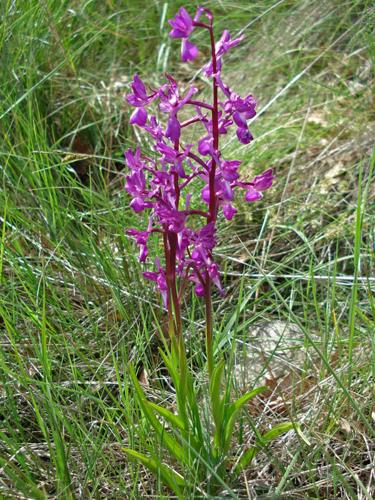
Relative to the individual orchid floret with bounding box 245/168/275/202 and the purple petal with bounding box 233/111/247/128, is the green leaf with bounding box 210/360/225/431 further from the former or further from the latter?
the purple petal with bounding box 233/111/247/128

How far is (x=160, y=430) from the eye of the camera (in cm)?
172

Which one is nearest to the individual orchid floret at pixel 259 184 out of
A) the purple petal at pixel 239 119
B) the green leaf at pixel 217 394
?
the purple petal at pixel 239 119

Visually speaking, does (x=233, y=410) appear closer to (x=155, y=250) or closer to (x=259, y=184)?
(x=259, y=184)

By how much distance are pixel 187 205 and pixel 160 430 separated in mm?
543

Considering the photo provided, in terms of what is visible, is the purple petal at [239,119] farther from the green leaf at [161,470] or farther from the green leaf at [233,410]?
the green leaf at [161,470]

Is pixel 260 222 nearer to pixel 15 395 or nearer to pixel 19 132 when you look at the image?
pixel 19 132

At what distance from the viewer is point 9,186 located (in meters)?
2.84

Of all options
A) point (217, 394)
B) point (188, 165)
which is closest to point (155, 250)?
point (217, 394)

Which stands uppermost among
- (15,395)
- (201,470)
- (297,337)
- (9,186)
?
(9,186)

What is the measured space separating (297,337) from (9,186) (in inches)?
49.9

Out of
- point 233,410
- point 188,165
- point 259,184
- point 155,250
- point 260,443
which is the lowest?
point 260,443

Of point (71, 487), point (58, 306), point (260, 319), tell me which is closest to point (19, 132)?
point (58, 306)

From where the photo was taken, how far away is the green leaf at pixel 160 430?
5.48 feet

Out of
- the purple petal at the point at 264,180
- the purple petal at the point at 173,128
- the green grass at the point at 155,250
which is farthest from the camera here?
the green grass at the point at 155,250
